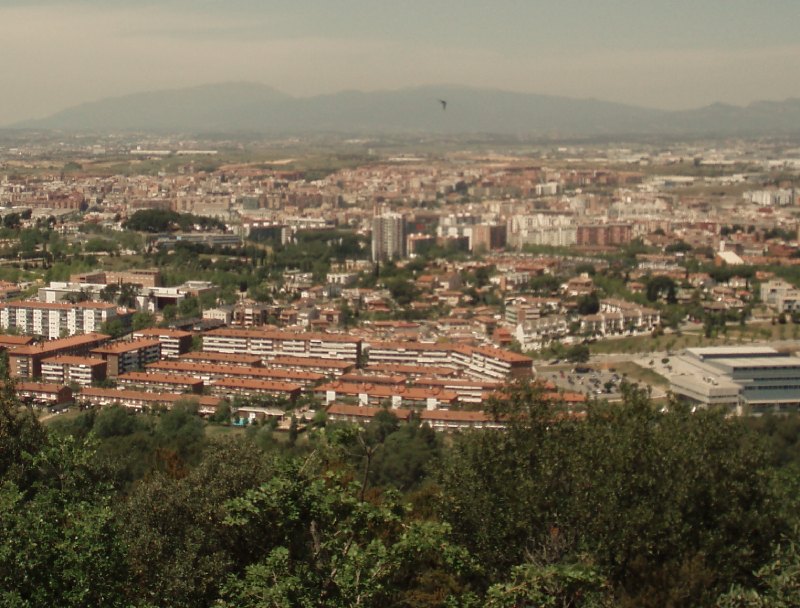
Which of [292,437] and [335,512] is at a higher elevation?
[335,512]

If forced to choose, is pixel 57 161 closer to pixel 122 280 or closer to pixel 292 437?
pixel 122 280

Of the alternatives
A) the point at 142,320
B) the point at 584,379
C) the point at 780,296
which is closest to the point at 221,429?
the point at 584,379

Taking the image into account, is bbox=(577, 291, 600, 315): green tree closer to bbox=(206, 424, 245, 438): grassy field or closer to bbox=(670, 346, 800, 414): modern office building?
bbox=(670, 346, 800, 414): modern office building

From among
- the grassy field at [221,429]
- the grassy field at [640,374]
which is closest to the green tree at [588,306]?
the grassy field at [640,374]

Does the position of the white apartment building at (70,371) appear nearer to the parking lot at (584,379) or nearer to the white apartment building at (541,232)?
the parking lot at (584,379)

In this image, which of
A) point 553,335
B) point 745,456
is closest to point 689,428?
point 745,456

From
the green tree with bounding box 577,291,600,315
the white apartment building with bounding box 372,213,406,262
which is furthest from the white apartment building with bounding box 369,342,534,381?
the white apartment building with bounding box 372,213,406,262
